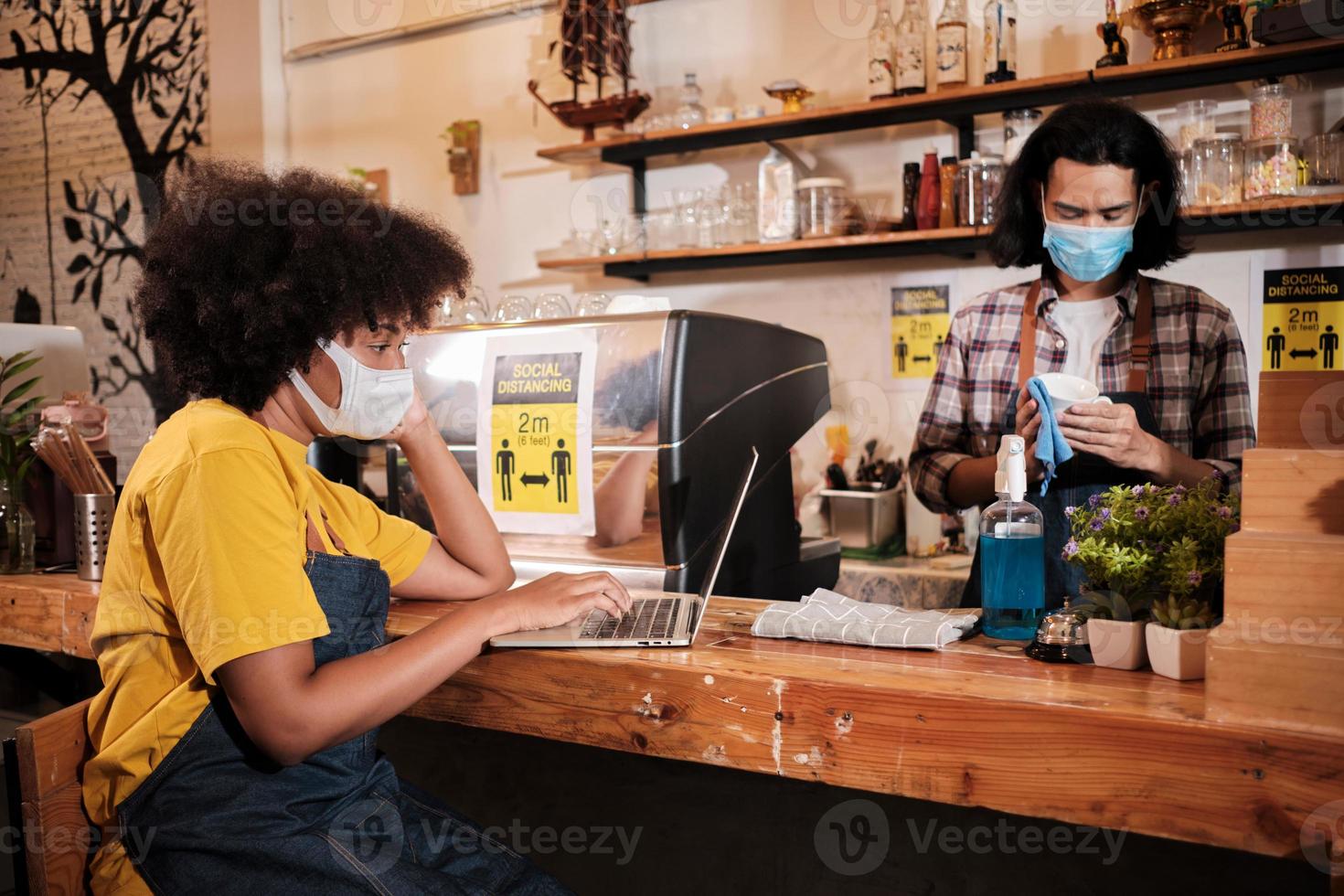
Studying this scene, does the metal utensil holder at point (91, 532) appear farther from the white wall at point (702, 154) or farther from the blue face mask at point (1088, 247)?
the white wall at point (702, 154)

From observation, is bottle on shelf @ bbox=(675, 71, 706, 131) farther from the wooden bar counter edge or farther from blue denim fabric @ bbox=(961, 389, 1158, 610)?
the wooden bar counter edge

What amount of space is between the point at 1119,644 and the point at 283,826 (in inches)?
39.1

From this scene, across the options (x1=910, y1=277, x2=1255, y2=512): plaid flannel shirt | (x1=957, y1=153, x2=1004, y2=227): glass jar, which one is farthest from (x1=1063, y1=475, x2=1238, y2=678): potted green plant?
(x1=957, y1=153, x2=1004, y2=227): glass jar

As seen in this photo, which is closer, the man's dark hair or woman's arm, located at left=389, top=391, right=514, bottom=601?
woman's arm, located at left=389, top=391, right=514, bottom=601

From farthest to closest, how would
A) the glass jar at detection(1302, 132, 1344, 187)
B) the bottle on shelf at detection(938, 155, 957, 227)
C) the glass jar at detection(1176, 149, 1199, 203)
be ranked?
the bottle on shelf at detection(938, 155, 957, 227), the glass jar at detection(1176, 149, 1199, 203), the glass jar at detection(1302, 132, 1344, 187)

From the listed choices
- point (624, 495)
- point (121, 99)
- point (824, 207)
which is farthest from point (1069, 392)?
point (121, 99)

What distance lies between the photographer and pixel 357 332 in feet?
4.93

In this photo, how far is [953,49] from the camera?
11.4ft

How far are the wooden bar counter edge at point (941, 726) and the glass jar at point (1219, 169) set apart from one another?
224 centimetres

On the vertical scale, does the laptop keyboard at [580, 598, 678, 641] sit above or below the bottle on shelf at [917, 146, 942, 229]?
below

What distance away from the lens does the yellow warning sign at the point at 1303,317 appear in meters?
3.19

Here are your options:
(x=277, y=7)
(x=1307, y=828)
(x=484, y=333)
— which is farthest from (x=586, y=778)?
(x=277, y=7)

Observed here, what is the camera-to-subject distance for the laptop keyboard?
4.78 feet

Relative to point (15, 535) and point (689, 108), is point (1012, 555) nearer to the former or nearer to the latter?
point (15, 535)
